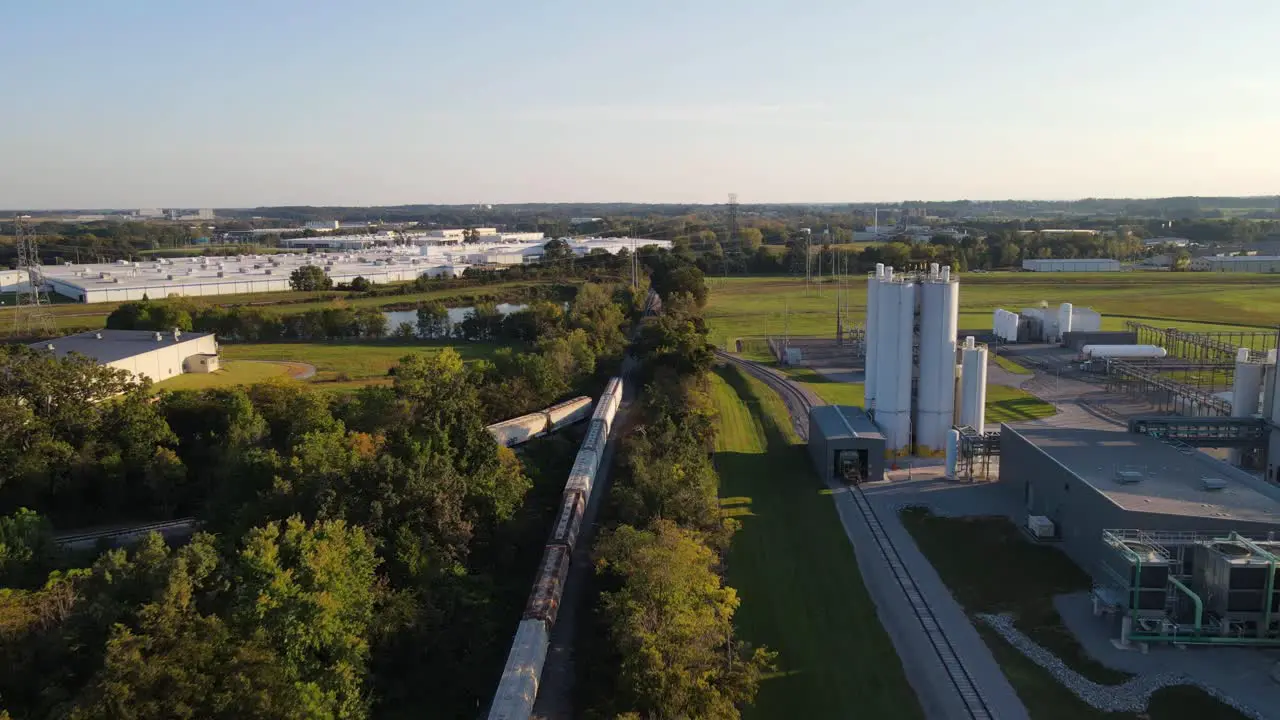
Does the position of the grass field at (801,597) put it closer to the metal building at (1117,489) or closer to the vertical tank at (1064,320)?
the metal building at (1117,489)

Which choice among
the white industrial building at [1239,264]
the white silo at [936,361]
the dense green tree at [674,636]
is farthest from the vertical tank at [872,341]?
the white industrial building at [1239,264]

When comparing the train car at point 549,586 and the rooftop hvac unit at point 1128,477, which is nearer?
the train car at point 549,586

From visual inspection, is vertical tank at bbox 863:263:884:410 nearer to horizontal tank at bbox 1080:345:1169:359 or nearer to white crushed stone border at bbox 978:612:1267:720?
white crushed stone border at bbox 978:612:1267:720

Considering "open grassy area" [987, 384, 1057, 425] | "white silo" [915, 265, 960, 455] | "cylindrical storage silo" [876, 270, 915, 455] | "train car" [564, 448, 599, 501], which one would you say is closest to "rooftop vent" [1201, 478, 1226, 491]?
"white silo" [915, 265, 960, 455]

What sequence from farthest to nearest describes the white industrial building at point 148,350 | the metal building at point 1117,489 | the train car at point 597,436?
the white industrial building at point 148,350
the train car at point 597,436
the metal building at point 1117,489

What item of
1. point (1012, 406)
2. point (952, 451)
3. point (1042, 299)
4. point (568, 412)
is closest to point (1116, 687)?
point (952, 451)

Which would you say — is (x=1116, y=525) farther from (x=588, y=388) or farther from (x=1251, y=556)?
(x=588, y=388)

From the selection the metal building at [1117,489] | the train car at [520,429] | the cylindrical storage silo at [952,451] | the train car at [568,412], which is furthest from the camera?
the train car at [568,412]

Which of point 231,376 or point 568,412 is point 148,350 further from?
point 568,412
